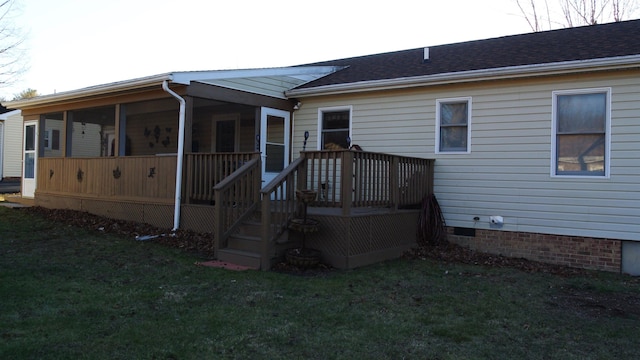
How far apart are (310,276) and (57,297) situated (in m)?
2.91

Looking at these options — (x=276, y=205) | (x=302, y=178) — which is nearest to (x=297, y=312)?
(x=276, y=205)

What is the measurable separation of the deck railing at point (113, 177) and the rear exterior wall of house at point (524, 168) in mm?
4243

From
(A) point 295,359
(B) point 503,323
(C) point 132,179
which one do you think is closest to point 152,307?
(A) point 295,359

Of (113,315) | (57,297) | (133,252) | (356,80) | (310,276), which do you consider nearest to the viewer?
(113,315)

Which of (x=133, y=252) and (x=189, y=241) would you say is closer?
(x=133, y=252)

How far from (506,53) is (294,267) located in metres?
5.92

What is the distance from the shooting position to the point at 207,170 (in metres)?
8.94

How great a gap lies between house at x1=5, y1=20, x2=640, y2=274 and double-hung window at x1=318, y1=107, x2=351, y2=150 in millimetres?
30

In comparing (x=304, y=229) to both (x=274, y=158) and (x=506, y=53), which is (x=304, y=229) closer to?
(x=274, y=158)

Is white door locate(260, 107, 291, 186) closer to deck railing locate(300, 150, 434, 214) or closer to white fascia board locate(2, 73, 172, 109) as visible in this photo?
white fascia board locate(2, 73, 172, 109)

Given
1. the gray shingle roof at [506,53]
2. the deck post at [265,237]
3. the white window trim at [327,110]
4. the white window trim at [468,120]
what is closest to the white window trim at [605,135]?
the gray shingle roof at [506,53]

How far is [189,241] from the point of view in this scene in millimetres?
8398

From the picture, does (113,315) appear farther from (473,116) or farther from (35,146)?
(35,146)

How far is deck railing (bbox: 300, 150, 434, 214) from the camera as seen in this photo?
22.6ft
